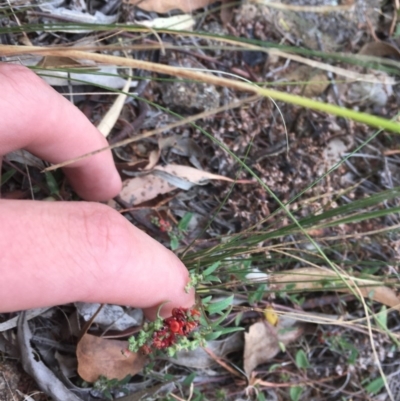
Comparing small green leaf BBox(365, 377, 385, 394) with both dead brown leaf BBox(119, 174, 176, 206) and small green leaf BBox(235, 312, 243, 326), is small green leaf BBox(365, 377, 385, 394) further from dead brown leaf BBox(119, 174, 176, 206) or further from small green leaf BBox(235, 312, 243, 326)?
dead brown leaf BBox(119, 174, 176, 206)

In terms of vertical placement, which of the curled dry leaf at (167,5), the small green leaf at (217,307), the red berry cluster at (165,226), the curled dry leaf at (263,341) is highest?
the curled dry leaf at (167,5)

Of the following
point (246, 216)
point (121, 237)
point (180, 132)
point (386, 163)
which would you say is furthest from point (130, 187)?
point (386, 163)

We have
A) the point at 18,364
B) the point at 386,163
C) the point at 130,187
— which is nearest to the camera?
the point at 18,364

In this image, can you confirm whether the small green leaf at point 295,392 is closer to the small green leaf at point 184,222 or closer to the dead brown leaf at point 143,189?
the small green leaf at point 184,222

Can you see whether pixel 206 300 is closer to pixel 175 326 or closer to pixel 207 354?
pixel 175 326

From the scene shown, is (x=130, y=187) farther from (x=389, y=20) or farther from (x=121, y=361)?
(x=389, y=20)

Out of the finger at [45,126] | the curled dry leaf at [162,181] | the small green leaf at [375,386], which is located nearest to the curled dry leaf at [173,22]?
the curled dry leaf at [162,181]
